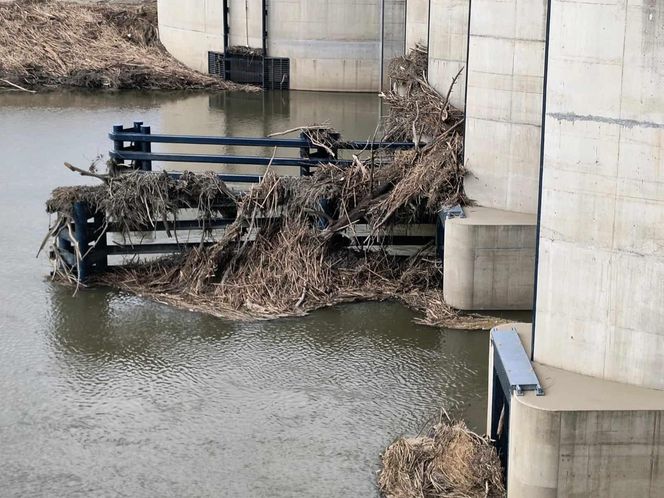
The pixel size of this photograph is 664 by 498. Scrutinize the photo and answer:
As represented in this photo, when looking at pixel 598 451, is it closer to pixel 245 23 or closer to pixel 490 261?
pixel 490 261

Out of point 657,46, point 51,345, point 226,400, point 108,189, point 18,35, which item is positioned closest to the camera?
point 657,46

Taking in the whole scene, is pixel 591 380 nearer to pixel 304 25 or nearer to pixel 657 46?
pixel 657 46

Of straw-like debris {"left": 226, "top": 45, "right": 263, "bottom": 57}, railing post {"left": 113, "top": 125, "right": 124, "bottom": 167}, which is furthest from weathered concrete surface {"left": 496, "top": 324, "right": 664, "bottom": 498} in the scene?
straw-like debris {"left": 226, "top": 45, "right": 263, "bottom": 57}

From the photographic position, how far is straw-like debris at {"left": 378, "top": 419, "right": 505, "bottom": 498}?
32.3 ft

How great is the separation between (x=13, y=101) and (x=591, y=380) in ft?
70.2

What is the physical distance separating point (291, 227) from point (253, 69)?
50.4 ft

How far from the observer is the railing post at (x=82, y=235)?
49.0ft

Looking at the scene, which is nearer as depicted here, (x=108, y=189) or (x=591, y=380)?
(x=591, y=380)

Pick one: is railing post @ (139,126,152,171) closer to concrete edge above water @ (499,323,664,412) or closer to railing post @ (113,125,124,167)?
railing post @ (113,125,124,167)

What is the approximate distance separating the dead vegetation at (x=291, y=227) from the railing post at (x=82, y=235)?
12cm

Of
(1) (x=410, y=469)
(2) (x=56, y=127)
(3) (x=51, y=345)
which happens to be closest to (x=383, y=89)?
(2) (x=56, y=127)

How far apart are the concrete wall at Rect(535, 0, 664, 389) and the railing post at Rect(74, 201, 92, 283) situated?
278 inches

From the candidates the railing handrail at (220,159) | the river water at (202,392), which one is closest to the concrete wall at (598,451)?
the river water at (202,392)

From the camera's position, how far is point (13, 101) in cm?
2820
